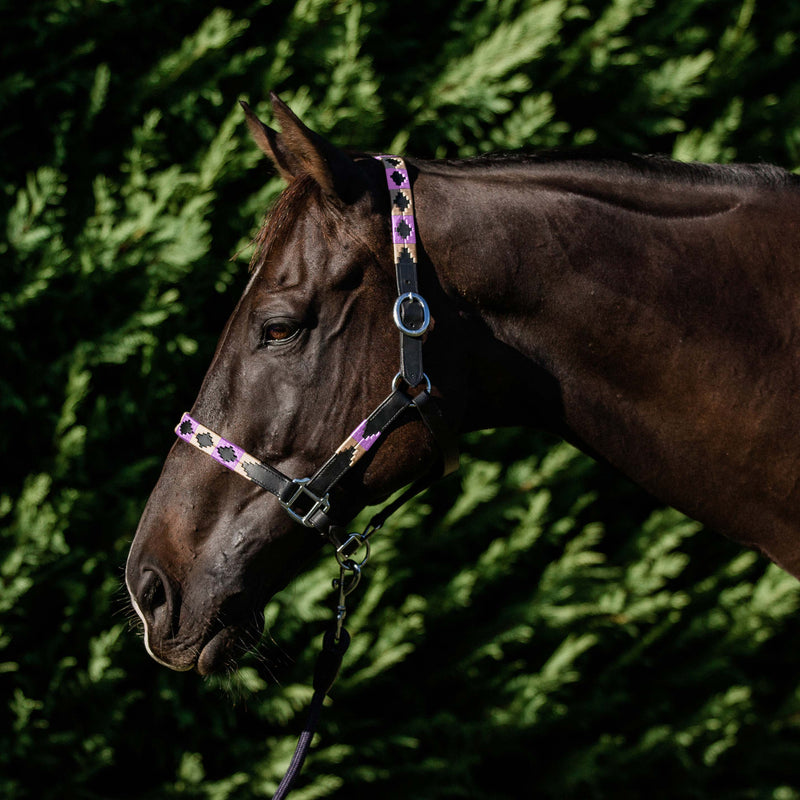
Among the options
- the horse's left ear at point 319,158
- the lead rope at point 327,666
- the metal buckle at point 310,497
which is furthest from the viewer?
the lead rope at point 327,666

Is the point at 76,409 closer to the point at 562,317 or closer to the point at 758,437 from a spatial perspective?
the point at 562,317

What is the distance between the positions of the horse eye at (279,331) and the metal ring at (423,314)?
0.21m

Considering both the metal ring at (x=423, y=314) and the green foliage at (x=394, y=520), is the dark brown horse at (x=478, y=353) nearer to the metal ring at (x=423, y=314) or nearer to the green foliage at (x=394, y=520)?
the metal ring at (x=423, y=314)

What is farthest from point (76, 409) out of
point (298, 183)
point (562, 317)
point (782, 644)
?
point (782, 644)

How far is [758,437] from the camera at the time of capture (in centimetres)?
168

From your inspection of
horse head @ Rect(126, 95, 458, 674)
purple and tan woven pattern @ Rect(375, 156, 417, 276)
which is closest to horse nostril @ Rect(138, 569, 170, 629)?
horse head @ Rect(126, 95, 458, 674)

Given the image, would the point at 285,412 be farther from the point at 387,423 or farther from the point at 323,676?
the point at 323,676

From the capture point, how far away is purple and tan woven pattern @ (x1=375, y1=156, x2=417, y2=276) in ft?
5.23

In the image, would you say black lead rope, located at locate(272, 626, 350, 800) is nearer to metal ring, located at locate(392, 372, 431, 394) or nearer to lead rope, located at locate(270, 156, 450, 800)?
lead rope, located at locate(270, 156, 450, 800)

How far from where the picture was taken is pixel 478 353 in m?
1.67

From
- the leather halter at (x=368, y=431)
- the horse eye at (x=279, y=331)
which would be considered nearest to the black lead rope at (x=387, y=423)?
the leather halter at (x=368, y=431)

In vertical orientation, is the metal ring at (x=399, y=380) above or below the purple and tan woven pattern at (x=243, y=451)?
above

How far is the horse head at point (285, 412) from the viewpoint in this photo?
161 cm

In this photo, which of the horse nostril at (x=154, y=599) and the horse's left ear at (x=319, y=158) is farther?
the horse nostril at (x=154, y=599)
